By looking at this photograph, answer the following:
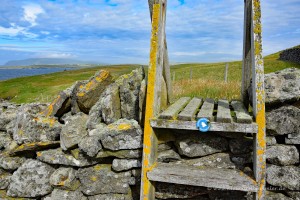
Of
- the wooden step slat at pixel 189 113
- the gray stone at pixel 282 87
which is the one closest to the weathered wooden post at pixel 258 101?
the gray stone at pixel 282 87

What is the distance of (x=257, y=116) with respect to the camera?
3.54 metres

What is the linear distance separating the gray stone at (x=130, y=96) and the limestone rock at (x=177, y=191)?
49.3 inches

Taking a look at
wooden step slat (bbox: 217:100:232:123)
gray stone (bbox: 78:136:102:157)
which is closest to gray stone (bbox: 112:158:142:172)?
gray stone (bbox: 78:136:102:157)

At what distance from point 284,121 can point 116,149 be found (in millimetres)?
2572

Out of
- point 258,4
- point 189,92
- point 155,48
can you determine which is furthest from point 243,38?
point 189,92

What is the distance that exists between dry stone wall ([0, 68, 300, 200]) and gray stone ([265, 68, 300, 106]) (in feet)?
0.05

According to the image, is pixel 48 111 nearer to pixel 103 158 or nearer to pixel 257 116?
pixel 103 158

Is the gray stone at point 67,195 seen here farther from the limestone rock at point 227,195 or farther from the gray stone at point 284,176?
the gray stone at point 284,176

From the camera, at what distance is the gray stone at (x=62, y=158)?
14.9 feet

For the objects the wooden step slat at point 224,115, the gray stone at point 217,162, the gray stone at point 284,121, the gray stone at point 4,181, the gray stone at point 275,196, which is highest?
the wooden step slat at point 224,115

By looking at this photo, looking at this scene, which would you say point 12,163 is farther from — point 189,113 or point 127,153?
point 189,113

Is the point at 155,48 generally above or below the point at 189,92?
above

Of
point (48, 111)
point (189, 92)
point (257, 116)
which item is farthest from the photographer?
point (189, 92)

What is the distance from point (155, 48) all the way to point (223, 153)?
185 cm
